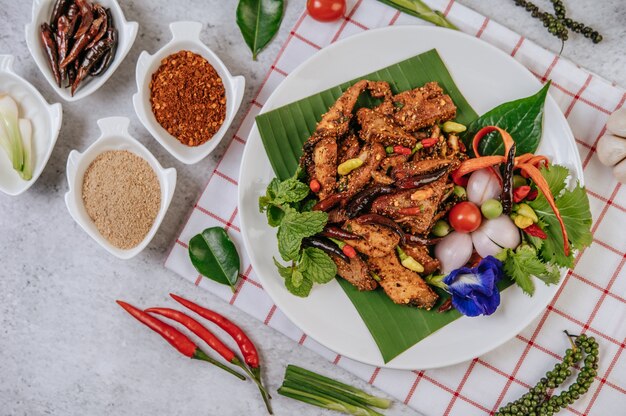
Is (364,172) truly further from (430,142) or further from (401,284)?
(401,284)

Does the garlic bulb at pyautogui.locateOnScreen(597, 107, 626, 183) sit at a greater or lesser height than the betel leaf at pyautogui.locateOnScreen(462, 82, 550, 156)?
greater

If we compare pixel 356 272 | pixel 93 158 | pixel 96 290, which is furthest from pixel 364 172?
pixel 96 290

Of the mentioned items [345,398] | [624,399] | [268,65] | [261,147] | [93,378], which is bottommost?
[93,378]

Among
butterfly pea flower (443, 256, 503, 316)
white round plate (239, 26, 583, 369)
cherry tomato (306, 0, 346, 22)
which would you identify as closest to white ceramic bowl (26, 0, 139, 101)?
white round plate (239, 26, 583, 369)

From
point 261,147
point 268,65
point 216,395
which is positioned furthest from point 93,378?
point 268,65

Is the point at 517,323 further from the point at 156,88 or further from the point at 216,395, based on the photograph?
the point at 156,88

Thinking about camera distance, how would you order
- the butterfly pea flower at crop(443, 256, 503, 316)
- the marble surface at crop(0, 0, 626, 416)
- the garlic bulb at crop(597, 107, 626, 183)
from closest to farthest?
the butterfly pea flower at crop(443, 256, 503, 316), the garlic bulb at crop(597, 107, 626, 183), the marble surface at crop(0, 0, 626, 416)

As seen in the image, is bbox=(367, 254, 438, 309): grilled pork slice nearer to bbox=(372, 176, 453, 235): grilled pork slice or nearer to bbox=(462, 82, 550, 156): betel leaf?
bbox=(372, 176, 453, 235): grilled pork slice
